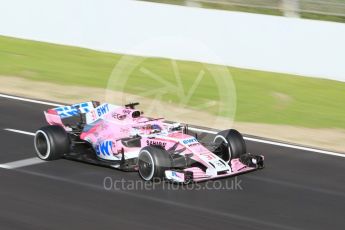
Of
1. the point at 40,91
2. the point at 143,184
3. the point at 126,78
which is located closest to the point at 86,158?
the point at 143,184

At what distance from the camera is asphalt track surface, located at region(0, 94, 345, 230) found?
10.1 metres

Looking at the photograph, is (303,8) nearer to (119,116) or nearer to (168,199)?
(119,116)

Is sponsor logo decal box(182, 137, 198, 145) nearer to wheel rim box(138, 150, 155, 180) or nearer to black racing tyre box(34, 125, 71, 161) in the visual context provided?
wheel rim box(138, 150, 155, 180)

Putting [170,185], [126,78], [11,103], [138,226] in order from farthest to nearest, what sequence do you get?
1. [126,78]
2. [11,103]
3. [170,185]
4. [138,226]

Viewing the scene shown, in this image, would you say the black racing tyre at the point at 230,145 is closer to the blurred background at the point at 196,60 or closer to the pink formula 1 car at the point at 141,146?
the pink formula 1 car at the point at 141,146

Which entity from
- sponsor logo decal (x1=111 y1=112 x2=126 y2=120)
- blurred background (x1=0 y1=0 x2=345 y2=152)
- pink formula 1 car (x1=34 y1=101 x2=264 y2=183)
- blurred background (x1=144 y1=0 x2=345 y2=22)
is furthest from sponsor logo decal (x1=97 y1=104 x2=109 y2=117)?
blurred background (x1=144 y1=0 x2=345 y2=22)

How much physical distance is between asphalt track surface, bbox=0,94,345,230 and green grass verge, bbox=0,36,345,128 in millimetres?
3730

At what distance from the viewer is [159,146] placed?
455 inches

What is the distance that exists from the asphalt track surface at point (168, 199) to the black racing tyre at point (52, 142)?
0.74 ft

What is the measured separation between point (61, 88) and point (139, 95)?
88.1 inches

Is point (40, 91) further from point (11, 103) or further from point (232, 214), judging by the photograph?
point (232, 214)

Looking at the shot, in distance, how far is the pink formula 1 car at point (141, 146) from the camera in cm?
1134

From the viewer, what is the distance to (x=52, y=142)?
1238 centimetres

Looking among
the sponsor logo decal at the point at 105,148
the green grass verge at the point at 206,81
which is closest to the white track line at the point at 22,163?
the sponsor logo decal at the point at 105,148
